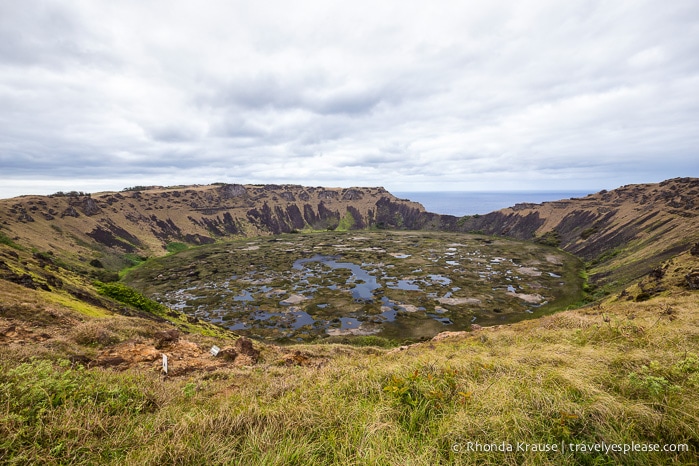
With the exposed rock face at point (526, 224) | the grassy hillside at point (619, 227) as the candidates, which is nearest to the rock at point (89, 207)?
the exposed rock face at point (526, 224)

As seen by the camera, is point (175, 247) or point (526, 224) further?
point (526, 224)

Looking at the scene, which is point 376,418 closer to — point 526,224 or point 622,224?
point 622,224

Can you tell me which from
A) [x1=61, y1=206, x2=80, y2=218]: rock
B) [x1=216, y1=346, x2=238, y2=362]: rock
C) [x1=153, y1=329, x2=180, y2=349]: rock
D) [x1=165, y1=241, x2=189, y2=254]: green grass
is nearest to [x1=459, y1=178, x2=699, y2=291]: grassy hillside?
[x1=216, y1=346, x2=238, y2=362]: rock

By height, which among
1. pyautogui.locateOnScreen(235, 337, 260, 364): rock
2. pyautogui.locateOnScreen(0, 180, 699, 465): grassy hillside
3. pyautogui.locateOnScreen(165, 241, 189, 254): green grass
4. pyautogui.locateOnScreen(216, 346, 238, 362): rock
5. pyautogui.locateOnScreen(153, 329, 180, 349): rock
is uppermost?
pyautogui.locateOnScreen(0, 180, 699, 465): grassy hillside

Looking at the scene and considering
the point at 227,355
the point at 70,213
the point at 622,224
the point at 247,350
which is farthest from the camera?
the point at 70,213

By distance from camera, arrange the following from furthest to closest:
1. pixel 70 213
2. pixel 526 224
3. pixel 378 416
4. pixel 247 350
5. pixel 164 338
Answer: pixel 526 224 < pixel 70 213 < pixel 247 350 < pixel 164 338 < pixel 378 416

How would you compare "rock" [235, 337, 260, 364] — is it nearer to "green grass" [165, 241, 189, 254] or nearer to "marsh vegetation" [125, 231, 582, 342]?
"marsh vegetation" [125, 231, 582, 342]

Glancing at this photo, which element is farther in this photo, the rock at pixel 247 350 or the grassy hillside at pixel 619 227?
the grassy hillside at pixel 619 227

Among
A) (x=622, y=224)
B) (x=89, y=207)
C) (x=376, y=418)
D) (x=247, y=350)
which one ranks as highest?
(x=89, y=207)

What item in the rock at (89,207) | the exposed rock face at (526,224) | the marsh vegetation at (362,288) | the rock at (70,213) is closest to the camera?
the marsh vegetation at (362,288)

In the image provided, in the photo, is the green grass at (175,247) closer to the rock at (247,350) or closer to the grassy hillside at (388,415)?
the rock at (247,350)

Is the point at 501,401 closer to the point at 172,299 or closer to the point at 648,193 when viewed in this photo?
the point at 172,299

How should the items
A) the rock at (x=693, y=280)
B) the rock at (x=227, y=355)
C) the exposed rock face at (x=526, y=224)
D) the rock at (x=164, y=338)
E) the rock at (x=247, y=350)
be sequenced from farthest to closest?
the exposed rock face at (x=526, y=224), the rock at (x=693, y=280), the rock at (x=247, y=350), the rock at (x=227, y=355), the rock at (x=164, y=338)

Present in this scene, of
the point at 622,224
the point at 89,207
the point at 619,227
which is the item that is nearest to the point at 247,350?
the point at 619,227
